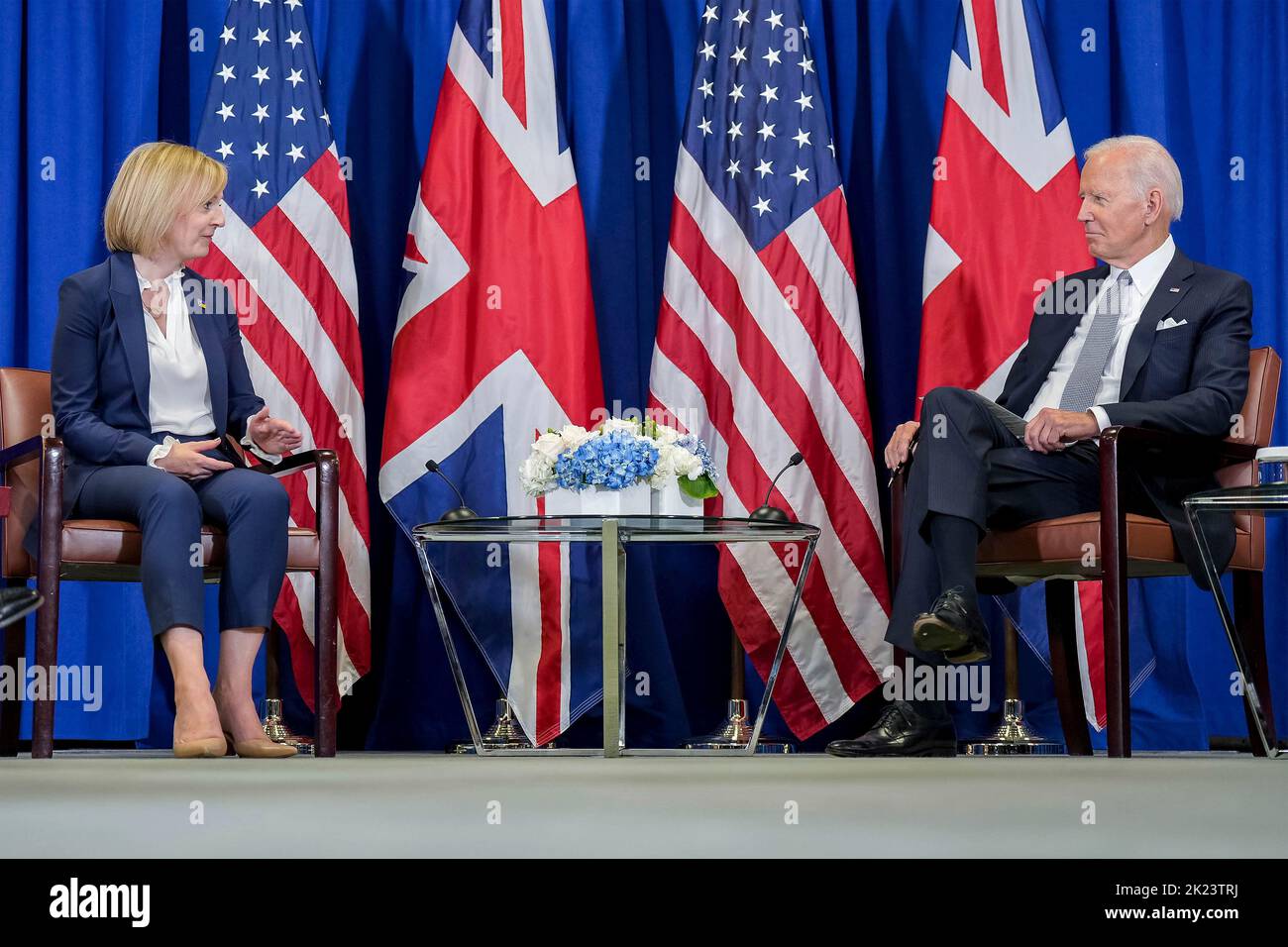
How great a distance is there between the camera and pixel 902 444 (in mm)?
3305

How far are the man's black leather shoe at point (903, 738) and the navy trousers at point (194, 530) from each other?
1230 mm

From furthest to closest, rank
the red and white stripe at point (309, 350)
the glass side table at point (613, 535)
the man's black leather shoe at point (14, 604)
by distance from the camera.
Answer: the red and white stripe at point (309, 350), the glass side table at point (613, 535), the man's black leather shoe at point (14, 604)

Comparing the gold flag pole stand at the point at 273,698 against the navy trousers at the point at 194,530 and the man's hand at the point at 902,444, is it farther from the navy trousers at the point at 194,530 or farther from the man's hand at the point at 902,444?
the man's hand at the point at 902,444

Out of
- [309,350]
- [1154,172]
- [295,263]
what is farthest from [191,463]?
[1154,172]

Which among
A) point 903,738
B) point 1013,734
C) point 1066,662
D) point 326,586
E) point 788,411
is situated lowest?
point 1013,734

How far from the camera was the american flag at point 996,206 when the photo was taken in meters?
4.03

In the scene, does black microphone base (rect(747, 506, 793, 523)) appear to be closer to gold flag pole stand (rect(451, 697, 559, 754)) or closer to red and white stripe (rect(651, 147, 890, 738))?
red and white stripe (rect(651, 147, 890, 738))

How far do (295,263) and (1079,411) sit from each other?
2.13 m

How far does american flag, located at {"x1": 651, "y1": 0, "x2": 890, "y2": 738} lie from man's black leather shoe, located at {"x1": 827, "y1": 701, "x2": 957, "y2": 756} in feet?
2.99

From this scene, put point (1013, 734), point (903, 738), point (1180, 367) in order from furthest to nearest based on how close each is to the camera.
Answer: point (1013, 734) < point (1180, 367) < point (903, 738)

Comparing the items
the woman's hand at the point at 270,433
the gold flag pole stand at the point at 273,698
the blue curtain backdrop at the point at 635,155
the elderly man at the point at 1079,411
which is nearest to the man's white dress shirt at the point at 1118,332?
the elderly man at the point at 1079,411

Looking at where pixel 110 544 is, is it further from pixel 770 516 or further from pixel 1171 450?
pixel 1171 450

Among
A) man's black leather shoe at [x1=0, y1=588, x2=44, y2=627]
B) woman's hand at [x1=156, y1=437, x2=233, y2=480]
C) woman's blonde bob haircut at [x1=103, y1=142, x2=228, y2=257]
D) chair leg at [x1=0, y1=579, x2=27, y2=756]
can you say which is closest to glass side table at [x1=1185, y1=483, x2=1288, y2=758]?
woman's hand at [x1=156, y1=437, x2=233, y2=480]
